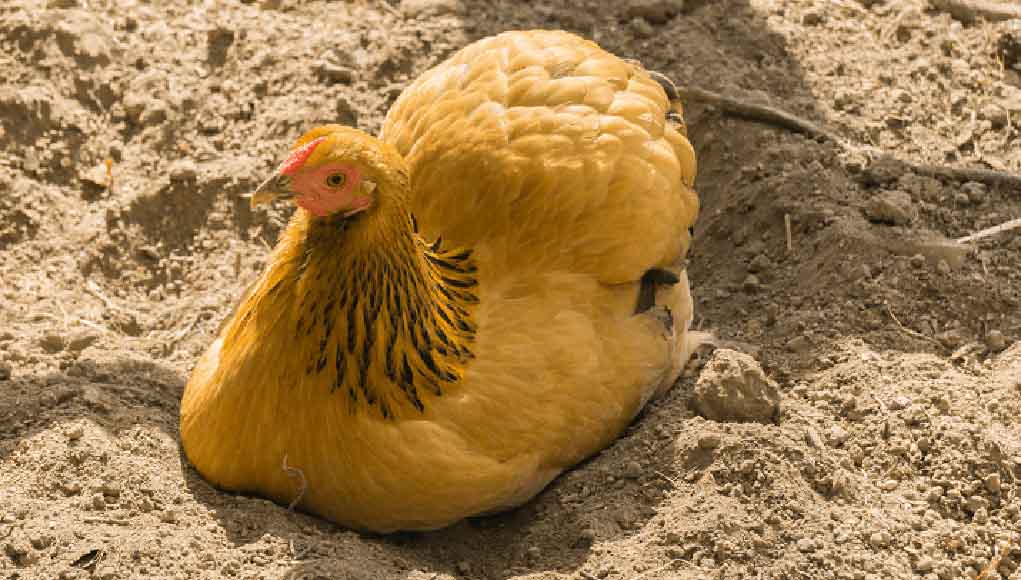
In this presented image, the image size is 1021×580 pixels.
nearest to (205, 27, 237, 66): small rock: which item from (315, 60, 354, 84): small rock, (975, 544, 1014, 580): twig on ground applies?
(315, 60, 354, 84): small rock

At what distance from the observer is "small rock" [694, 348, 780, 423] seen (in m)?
3.94

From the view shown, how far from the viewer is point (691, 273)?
5.08m

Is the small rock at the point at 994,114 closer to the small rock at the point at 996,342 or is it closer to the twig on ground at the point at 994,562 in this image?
the small rock at the point at 996,342

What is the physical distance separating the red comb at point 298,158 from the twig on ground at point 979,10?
3.81m

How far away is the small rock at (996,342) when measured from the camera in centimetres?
429

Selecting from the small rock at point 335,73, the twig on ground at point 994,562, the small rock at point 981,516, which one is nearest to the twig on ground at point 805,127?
the small rock at point 335,73

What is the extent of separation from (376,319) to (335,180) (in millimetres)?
459

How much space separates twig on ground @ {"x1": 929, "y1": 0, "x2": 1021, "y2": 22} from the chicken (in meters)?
2.25

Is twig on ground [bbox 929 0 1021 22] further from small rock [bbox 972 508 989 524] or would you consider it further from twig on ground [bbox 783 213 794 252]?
small rock [bbox 972 508 989 524]

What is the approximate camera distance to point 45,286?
479cm

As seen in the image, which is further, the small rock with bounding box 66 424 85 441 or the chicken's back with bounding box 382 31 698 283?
the chicken's back with bounding box 382 31 698 283

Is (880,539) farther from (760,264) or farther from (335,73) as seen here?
(335,73)

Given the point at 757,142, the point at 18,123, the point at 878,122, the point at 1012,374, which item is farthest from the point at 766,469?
the point at 18,123

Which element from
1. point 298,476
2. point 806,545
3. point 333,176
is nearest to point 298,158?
point 333,176
